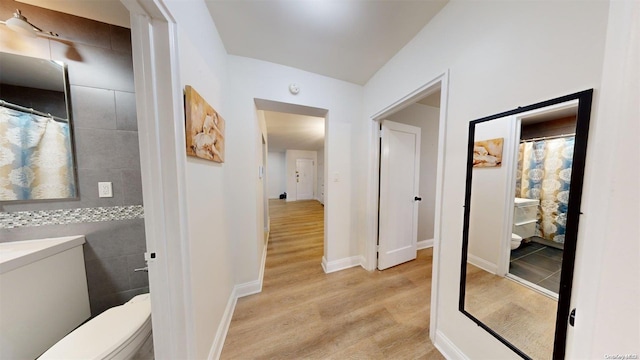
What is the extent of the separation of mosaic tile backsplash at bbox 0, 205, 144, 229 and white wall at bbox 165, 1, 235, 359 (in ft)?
2.27

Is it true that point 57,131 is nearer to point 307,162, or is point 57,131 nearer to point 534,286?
point 534,286

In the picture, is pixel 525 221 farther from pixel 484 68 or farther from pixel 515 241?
pixel 484 68

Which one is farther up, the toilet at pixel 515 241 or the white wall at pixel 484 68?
the white wall at pixel 484 68

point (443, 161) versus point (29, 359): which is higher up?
point (443, 161)

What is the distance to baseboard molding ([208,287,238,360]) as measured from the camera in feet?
4.05

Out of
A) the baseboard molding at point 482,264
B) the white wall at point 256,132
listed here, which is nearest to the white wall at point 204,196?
the white wall at point 256,132

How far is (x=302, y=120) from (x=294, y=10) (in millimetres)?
2232

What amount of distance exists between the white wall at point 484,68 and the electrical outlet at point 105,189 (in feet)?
8.09

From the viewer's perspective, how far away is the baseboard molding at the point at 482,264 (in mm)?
1131

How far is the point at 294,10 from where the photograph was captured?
127cm

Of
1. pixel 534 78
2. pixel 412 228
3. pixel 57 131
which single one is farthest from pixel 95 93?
pixel 412 228

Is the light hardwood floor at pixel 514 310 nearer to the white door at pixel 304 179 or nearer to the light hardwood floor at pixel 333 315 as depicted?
the light hardwood floor at pixel 333 315

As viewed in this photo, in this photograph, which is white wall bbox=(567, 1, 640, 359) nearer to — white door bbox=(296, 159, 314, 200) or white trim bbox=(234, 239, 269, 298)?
white trim bbox=(234, 239, 269, 298)

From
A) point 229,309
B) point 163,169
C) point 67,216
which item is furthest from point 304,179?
point 163,169
